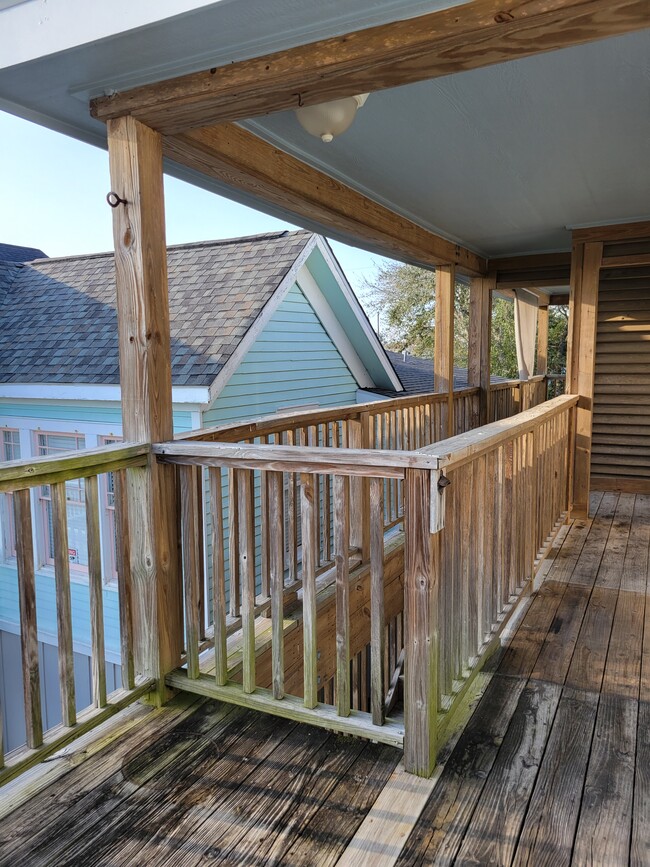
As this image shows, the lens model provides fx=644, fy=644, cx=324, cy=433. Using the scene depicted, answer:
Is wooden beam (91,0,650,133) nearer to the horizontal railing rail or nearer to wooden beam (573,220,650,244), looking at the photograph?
the horizontal railing rail

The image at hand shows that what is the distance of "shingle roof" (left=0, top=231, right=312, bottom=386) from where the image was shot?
6699 mm

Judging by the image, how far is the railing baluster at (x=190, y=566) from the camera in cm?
241

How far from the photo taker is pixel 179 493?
8.13 feet

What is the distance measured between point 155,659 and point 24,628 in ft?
2.03

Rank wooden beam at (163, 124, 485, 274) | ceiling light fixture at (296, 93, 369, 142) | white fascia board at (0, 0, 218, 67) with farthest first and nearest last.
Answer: wooden beam at (163, 124, 485, 274)
ceiling light fixture at (296, 93, 369, 142)
white fascia board at (0, 0, 218, 67)

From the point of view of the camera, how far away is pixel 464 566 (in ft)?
7.41

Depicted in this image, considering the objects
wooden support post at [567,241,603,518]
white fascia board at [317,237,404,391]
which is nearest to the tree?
white fascia board at [317,237,404,391]

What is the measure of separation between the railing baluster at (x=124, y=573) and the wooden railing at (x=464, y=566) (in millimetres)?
1024

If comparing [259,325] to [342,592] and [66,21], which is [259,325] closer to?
[66,21]

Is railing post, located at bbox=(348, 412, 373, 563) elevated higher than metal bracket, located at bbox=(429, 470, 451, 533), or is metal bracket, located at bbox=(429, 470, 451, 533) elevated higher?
metal bracket, located at bbox=(429, 470, 451, 533)

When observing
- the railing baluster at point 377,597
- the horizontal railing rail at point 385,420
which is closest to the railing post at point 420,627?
the railing baluster at point 377,597

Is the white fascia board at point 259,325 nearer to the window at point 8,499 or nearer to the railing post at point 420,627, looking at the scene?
the window at point 8,499

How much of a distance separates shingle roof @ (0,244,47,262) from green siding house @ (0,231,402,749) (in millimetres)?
1977

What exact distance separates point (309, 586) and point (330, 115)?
1735 mm
